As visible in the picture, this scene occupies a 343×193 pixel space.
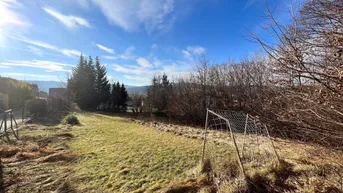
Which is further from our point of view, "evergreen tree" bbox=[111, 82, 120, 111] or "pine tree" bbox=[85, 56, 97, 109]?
"evergreen tree" bbox=[111, 82, 120, 111]

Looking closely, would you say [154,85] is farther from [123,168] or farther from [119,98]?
[123,168]

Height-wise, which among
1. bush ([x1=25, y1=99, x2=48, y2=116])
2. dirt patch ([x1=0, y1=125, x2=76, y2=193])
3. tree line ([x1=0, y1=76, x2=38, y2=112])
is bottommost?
dirt patch ([x1=0, y1=125, x2=76, y2=193])

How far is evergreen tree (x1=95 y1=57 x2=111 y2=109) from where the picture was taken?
A: 2170cm

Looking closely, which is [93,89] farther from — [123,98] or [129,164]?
[129,164]

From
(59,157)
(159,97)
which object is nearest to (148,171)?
(59,157)

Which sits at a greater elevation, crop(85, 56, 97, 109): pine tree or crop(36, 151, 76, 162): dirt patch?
crop(85, 56, 97, 109): pine tree

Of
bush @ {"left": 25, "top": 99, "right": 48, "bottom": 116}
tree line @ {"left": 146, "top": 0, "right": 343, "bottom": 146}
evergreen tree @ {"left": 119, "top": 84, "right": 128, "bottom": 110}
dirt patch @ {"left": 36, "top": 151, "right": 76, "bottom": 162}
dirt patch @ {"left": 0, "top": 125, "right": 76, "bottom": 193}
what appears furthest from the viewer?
evergreen tree @ {"left": 119, "top": 84, "right": 128, "bottom": 110}

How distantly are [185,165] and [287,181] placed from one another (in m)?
2.03

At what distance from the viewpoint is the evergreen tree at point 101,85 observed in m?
21.7

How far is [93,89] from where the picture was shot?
20859 millimetres

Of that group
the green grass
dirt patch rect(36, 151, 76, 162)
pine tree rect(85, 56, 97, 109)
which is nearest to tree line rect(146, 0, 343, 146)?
the green grass

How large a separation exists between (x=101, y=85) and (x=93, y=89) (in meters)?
1.45

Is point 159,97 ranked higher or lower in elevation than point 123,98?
higher

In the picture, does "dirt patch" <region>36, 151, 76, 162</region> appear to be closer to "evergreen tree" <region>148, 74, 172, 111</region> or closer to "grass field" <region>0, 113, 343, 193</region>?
"grass field" <region>0, 113, 343, 193</region>
